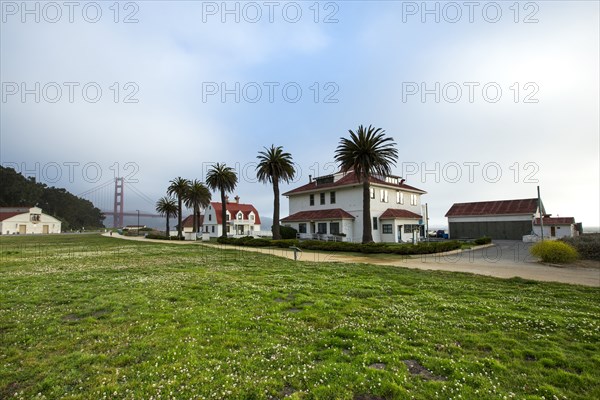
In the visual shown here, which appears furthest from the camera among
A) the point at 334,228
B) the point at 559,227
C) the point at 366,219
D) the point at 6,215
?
the point at 6,215

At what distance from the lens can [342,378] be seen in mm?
4586

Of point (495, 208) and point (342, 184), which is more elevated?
point (342, 184)

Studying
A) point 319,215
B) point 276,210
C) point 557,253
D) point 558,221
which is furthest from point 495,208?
point 276,210

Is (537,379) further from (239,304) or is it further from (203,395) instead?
(239,304)

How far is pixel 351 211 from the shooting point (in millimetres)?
41031

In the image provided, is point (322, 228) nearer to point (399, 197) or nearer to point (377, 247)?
point (399, 197)

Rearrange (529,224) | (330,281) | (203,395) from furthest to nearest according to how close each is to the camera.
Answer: (529,224) → (330,281) → (203,395)

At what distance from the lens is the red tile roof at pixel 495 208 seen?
46103 mm

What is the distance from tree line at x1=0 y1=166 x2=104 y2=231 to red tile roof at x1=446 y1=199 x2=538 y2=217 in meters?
132

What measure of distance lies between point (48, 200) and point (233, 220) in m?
104

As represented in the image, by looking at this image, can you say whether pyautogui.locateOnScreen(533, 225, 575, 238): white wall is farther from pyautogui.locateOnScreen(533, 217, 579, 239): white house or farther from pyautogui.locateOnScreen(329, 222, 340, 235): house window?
pyautogui.locateOnScreen(329, 222, 340, 235): house window

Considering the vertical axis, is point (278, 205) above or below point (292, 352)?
above

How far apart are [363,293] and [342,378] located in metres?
5.89

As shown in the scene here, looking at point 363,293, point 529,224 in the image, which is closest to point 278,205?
point 363,293
